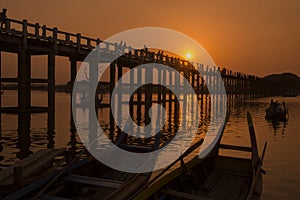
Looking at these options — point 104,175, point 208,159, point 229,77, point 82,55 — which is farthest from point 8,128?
point 229,77


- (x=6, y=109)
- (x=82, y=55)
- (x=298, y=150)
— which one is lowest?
(x=298, y=150)

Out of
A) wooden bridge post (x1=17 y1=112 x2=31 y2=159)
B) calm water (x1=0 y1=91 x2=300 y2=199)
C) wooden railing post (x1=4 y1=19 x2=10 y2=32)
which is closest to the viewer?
calm water (x1=0 y1=91 x2=300 y2=199)

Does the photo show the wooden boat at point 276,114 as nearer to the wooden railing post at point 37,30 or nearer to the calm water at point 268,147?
the calm water at point 268,147

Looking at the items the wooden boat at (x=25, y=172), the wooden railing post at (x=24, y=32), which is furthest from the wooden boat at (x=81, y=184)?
the wooden railing post at (x=24, y=32)

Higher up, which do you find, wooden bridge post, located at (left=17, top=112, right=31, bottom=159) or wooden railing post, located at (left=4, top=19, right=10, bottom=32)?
wooden railing post, located at (left=4, top=19, right=10, bottom=32)

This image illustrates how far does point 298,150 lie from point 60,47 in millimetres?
15223

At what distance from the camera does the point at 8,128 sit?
18406 mm

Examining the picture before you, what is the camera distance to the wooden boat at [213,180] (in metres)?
5.77

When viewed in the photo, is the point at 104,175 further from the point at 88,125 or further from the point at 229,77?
the point at 229,77

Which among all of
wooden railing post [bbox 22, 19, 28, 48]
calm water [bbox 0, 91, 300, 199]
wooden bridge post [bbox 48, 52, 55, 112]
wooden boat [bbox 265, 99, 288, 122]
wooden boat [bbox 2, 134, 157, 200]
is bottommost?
calm water [bbox 0, 91, 300, 199]

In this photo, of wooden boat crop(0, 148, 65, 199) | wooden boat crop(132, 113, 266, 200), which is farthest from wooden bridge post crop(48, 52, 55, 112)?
wooden boat crop(132, 113, 266, 200)

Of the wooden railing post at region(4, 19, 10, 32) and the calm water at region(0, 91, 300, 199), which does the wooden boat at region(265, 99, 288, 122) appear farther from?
the wooden railing post at region(4, 19, 10, 32)

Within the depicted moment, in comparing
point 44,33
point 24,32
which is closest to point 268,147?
point 44,33

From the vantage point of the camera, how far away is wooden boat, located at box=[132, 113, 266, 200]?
227 inches
